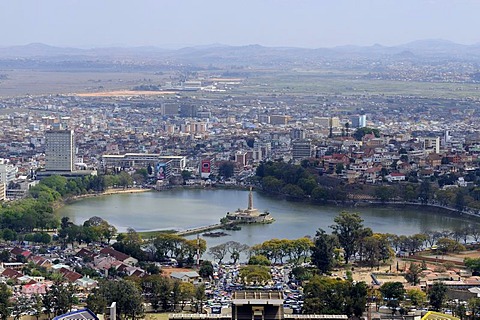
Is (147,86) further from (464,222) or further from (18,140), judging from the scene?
(464,222)

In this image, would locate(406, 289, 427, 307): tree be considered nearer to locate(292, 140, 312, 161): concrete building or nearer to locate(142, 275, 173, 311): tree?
locate(142, 275, 173, 311): tree

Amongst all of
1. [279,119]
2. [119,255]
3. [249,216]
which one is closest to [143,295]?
[119,255]

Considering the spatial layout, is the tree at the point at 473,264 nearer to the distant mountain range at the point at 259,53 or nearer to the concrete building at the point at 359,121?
the concrete building at the point at 359,121

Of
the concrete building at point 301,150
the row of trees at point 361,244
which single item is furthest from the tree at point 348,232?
the concrete building at point 301,150

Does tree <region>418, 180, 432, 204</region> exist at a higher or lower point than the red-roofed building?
lower

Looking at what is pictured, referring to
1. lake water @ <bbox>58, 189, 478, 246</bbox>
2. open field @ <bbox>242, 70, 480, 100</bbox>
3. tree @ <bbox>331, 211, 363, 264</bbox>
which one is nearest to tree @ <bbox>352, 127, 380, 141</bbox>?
lake water @ <bbox>58, 189, 478, 246</bbox>

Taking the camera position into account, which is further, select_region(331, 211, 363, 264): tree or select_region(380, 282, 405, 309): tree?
select_region(331, 211, 363, 264): tree

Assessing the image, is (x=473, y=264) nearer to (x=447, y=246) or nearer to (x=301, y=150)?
(x=447, y=246)
